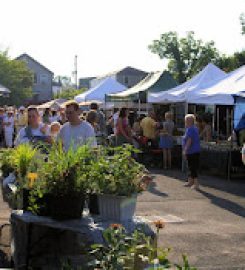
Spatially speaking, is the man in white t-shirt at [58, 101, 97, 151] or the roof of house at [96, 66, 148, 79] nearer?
the man in white t-shirt at [58, 101, 97, 151]

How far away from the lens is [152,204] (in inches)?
390

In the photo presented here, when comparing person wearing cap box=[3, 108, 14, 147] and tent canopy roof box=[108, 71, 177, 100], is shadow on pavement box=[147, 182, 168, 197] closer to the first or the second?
tent canopy roof box=[108, 71, 177, 100]

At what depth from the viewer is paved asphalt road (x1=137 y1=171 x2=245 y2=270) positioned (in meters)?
6.46

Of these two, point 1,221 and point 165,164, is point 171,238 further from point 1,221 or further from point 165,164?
point 165,164

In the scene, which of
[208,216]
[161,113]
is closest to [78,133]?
[208,216]

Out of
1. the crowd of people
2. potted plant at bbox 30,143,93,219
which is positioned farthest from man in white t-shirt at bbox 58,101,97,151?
potted plant at bbox 30,143,93,219

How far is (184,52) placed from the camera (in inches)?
3206

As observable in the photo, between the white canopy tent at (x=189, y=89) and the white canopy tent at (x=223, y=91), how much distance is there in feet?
1.09

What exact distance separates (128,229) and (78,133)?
96.2 inches

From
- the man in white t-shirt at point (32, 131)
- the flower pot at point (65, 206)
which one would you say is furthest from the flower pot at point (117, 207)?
the man in white t-shirt at point (32, 131)

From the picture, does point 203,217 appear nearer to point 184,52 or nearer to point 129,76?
point 184,52


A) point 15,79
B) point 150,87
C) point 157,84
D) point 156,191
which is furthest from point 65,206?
point 15,79

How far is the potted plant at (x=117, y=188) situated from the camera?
4828 millimetres

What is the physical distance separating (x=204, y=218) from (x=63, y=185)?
440 cm
